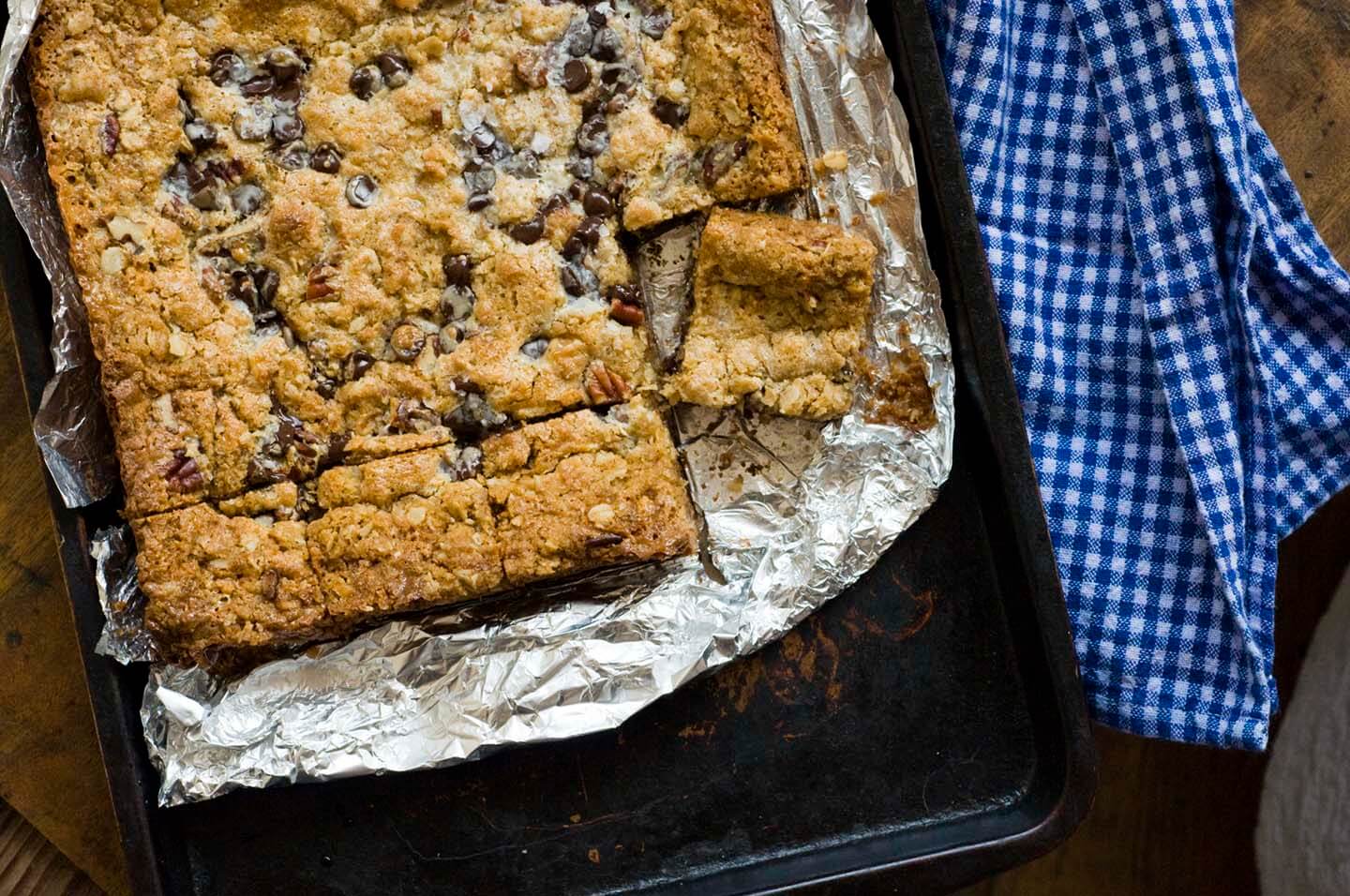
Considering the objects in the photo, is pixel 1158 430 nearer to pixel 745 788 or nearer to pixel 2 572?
pixel 745 788

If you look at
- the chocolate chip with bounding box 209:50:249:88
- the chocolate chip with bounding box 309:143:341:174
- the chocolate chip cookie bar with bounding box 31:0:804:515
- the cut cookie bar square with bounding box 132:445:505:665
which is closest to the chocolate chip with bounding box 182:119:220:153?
the chocolate chip cookie bar with bounding box 31:0:804:515

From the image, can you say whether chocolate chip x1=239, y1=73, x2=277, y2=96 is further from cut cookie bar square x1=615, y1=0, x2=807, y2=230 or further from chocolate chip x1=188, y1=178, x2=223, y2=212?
cut cookie bar square x1=615, y1=0, x2=807, y2=230

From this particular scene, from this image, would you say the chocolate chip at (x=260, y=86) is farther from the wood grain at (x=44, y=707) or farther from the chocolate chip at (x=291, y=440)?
the wood grain at (x=44, y=707)

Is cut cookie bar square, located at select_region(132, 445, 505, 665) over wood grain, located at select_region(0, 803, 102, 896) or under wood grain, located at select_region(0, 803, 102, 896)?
over

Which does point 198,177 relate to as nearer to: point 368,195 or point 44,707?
point 368,195

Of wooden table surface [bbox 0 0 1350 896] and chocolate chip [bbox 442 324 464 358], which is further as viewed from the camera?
wooden table surface [bbox 0 0 1350 896]

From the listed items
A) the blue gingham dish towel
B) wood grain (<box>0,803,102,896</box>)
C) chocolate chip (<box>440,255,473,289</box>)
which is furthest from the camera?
wood grain (<box>0,803,102,896</box>)

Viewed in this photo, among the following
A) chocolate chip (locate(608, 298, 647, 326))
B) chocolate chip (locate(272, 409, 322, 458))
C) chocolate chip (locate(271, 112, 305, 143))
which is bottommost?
chocolate chip (locate(272, 409, 322, 458))

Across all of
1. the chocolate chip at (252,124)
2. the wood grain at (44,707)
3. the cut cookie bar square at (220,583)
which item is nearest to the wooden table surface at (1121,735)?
the wood grain at (44,707)
